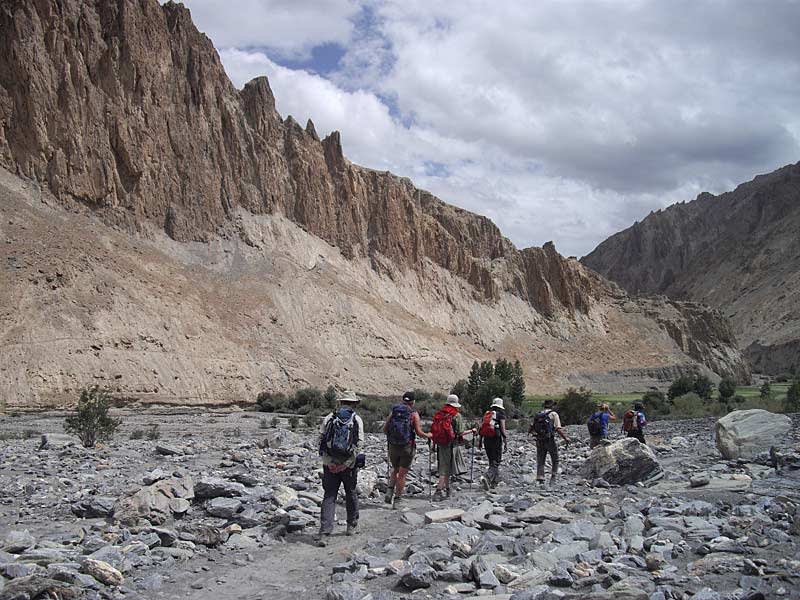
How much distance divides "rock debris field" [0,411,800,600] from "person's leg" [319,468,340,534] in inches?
10.3

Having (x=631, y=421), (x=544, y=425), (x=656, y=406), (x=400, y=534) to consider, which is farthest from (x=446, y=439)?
(x=656, y=406)

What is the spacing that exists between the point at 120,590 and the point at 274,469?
7363 millimetres

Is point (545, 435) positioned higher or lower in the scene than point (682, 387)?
lower

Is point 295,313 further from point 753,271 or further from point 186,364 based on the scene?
point 753,271

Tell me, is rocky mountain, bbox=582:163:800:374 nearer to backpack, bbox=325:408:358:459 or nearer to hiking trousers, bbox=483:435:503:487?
hiking trousers, bbox=483:435:503:487

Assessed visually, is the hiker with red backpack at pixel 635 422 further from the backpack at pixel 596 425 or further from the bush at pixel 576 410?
the bush at pixel 576 410

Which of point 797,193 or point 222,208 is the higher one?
point 797,193

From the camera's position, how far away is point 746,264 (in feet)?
513

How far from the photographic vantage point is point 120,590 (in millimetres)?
7176

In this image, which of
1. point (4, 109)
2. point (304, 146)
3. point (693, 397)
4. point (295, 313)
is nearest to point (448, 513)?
point (693, 397)

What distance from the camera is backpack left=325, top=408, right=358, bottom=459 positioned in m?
9.82

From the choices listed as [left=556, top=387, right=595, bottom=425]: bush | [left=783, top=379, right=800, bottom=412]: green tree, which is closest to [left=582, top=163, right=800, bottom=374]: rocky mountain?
[left=783, top=379, right=800, bottom=412]: green tree

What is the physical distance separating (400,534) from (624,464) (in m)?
6.17

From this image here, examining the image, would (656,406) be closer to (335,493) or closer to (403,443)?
(403,443)
